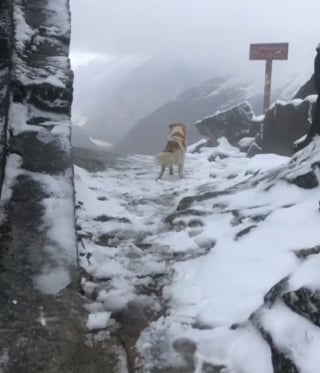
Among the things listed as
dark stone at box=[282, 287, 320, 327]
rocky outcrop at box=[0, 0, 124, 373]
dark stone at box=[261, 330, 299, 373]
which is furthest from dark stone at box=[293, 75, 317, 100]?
dark stone at box=[261, 330, 299, 373]

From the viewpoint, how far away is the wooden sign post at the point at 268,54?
56.0 ft

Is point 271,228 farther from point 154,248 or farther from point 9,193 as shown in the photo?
point 9,193

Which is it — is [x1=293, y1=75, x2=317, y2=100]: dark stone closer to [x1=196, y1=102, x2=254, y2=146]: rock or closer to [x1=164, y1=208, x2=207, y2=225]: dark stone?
[x1=196, y1=102, x2=254, y2=146]: rock

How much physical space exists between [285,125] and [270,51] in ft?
16.4

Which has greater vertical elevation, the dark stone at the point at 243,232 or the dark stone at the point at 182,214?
the dark stone at the point at 243,232

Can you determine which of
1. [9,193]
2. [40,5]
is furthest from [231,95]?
[9,193]

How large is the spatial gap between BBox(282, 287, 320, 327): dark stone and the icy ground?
3 cm

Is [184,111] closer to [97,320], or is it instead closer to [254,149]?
[254,149]

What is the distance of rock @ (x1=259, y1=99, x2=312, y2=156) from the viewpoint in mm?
12695

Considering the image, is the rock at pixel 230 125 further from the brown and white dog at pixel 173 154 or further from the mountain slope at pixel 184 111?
the mountain slope at pixel 184 111

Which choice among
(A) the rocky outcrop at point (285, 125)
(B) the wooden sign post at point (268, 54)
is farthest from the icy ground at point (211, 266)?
(B) the wooden sign post at point (268, 54)

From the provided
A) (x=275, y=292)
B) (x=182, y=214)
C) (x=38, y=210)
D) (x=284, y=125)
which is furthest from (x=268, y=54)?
(x=275, y=292)

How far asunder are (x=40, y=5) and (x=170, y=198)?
11.8ft

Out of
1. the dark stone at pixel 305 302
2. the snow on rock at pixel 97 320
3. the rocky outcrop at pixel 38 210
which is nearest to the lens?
the dark stone at pixel 305 302
